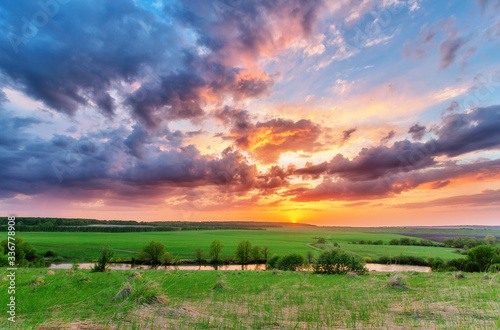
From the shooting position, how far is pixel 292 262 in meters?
74.3

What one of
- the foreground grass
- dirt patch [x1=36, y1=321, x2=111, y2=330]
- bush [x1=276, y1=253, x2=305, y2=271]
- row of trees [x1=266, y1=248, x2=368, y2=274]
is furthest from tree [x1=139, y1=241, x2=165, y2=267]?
dirt patch [x1=36, y1=321, x2=111, y2=330]

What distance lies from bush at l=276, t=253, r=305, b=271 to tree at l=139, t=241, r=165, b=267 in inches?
1903

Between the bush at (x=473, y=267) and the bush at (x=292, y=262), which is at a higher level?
the bush at (x=473, y=267)

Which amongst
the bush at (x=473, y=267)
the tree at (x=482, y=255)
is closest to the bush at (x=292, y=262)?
the bush at (x=473, y=267)

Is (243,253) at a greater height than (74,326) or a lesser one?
lesser

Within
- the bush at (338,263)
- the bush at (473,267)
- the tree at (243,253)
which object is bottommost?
the tree at (243,253)

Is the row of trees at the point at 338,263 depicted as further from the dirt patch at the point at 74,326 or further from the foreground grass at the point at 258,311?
the dirt patch at the point at 74,326

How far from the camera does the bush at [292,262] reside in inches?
2895

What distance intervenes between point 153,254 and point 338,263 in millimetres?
80886

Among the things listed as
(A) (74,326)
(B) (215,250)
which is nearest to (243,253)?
(B) (215,250)

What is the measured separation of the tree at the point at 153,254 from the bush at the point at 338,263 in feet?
249

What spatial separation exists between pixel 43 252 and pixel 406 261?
521 ft

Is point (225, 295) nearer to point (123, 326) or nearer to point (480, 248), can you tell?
point (123, 326)

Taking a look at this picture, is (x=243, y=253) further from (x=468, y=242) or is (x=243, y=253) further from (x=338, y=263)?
(x=468, y=242)
